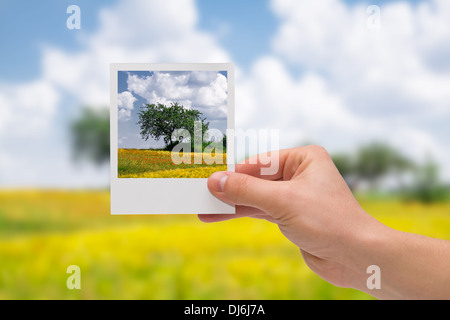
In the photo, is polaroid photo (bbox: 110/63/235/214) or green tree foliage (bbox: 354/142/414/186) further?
green tree foliage (bbox: 354/142/414/186)

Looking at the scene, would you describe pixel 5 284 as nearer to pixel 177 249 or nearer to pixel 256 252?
pixel 177 249

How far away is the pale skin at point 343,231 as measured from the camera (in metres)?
0.96

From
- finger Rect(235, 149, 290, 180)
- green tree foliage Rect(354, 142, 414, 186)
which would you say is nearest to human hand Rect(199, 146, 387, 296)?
finger Rect(235, 149, 290, 180)

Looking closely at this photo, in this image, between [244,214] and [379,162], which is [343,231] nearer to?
[244,214]

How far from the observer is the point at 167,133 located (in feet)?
3.72

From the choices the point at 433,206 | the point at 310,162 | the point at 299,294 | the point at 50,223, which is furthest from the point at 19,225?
the point at 433,206

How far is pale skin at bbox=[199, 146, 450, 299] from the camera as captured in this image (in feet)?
3.16

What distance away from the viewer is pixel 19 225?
2.68 meters

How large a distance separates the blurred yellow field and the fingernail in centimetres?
111

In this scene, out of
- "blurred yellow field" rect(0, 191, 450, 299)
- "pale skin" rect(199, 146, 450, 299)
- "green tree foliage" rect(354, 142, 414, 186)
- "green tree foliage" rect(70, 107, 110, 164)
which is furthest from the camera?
"green tree foliage" rect(354, 142, 414, 186)

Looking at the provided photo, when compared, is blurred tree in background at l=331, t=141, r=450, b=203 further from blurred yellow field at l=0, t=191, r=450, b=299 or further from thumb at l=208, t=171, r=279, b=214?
thumb at l=208, t=171, r=279, b=214

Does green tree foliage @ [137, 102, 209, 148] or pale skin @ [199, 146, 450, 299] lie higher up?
green tree foliage @ [137, 102, 209, 148]

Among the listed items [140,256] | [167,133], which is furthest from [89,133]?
[167,133]

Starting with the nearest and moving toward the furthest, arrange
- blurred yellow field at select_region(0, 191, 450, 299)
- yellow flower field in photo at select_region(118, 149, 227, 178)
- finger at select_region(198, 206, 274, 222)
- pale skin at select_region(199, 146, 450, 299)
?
pale skin at select_region(199, 146, 450, 299)
yellow flower field in photo at select_region(118, 149, 227, 178)
finger at select_region(198, 206, 274, 222)
blurred yellow field at select_region(0, 191, 450, 299)
